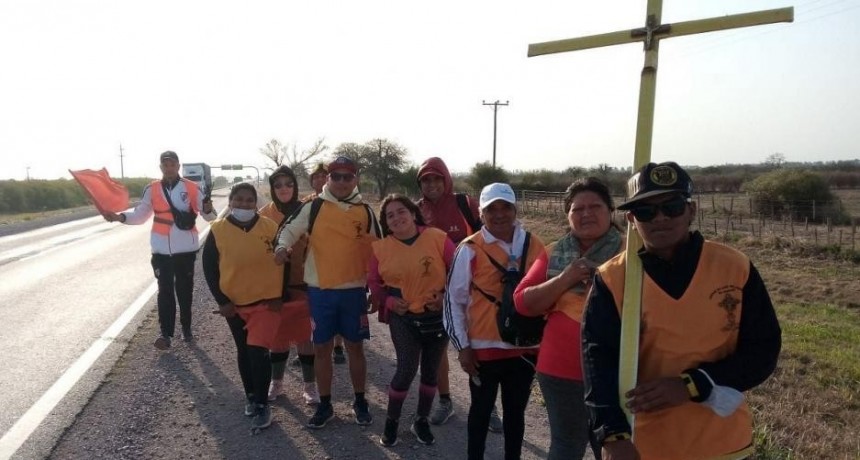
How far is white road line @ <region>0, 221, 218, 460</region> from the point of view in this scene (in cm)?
390

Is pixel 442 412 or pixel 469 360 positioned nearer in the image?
pixel 469 360

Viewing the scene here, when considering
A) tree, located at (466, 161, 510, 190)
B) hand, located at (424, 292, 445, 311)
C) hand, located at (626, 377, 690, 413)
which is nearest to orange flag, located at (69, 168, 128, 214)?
hand, located at (424, 292, 445, 311)

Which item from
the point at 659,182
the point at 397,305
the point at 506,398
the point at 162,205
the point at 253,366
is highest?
the point at 659,182

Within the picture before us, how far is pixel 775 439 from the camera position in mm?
3842

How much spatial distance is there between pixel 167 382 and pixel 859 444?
17.0ft

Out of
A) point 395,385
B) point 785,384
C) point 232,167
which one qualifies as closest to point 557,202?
point 785,384

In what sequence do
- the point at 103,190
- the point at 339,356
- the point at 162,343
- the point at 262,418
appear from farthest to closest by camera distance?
the point at 103,190
the point at 162,343
the point at 339,356
the point at 262,418

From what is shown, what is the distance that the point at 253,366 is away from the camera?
170 inches

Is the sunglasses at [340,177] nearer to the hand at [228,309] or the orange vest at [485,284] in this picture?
the hand at [228,309]

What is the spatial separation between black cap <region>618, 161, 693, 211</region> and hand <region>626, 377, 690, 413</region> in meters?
0.59

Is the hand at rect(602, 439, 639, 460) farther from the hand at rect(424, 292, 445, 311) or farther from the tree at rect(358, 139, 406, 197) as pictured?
the tree at rect(358, 139, 406, 197)

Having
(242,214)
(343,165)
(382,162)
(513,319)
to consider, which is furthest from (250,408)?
(382,162)

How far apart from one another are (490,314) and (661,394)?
1.41 metres

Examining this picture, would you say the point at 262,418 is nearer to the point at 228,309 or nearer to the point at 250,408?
the point at 250,408
